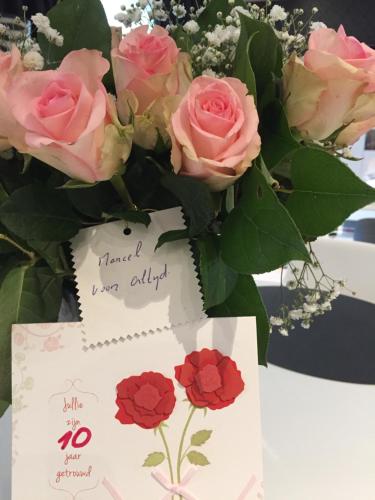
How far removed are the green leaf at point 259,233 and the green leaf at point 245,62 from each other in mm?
72

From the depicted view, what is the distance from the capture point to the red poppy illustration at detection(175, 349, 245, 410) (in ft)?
1.60

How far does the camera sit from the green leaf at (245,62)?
42 cm

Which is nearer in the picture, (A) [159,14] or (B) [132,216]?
(B) [132,216]

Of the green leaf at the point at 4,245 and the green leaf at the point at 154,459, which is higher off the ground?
the green leaf at the point at 4,245

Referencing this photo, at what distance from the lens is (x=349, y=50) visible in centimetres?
43

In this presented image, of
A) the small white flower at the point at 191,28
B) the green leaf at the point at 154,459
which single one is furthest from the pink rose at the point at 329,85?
the green leaf at the point at 154,459

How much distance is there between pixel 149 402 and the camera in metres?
0.49

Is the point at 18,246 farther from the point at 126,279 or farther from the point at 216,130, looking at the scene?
the point at 216,130

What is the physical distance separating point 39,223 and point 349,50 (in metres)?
0.30

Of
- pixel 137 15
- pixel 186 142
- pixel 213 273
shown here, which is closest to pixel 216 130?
pixel 186 142

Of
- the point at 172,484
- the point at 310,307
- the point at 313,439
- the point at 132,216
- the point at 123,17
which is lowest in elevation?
the point at 313,439

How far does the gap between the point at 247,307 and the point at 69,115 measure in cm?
25

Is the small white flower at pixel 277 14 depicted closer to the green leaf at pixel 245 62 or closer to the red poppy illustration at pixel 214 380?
the green leaf at pixel 245 62

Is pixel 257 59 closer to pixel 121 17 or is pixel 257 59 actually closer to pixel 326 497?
pixel 121 17
